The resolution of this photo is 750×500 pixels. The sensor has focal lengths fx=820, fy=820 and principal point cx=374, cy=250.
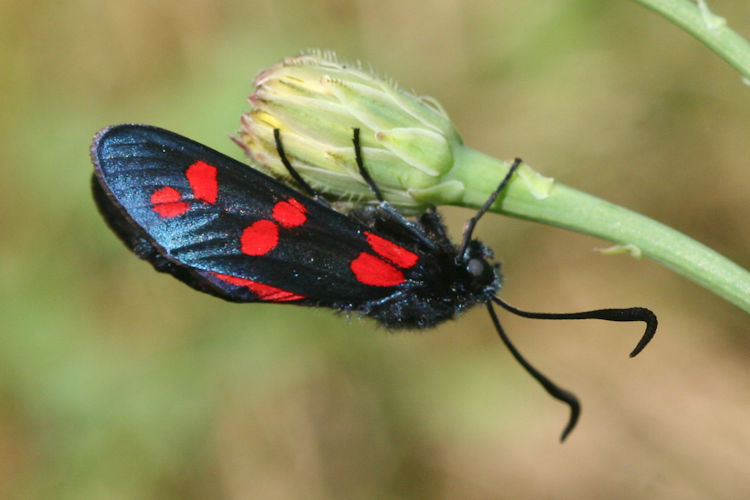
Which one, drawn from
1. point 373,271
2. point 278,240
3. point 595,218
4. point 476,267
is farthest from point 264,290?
point 595,218

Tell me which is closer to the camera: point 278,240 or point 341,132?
point 278,240

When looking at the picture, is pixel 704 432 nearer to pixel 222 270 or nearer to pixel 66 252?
pixel 222 270

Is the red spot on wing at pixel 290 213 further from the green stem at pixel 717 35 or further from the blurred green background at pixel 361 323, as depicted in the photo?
the blurred green background at pixel 361 323

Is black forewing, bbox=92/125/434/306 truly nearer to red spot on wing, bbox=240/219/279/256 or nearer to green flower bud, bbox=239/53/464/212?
red spot on wing, bbox=240/219/279/256

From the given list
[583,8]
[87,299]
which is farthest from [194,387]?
[583,8]

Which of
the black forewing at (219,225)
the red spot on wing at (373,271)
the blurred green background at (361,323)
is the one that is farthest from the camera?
the blurred green background at (361,323)

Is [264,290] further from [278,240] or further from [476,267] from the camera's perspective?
[476,267]

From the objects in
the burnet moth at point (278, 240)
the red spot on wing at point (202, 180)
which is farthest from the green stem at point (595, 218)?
the red spot on wing at point (202, 180)
